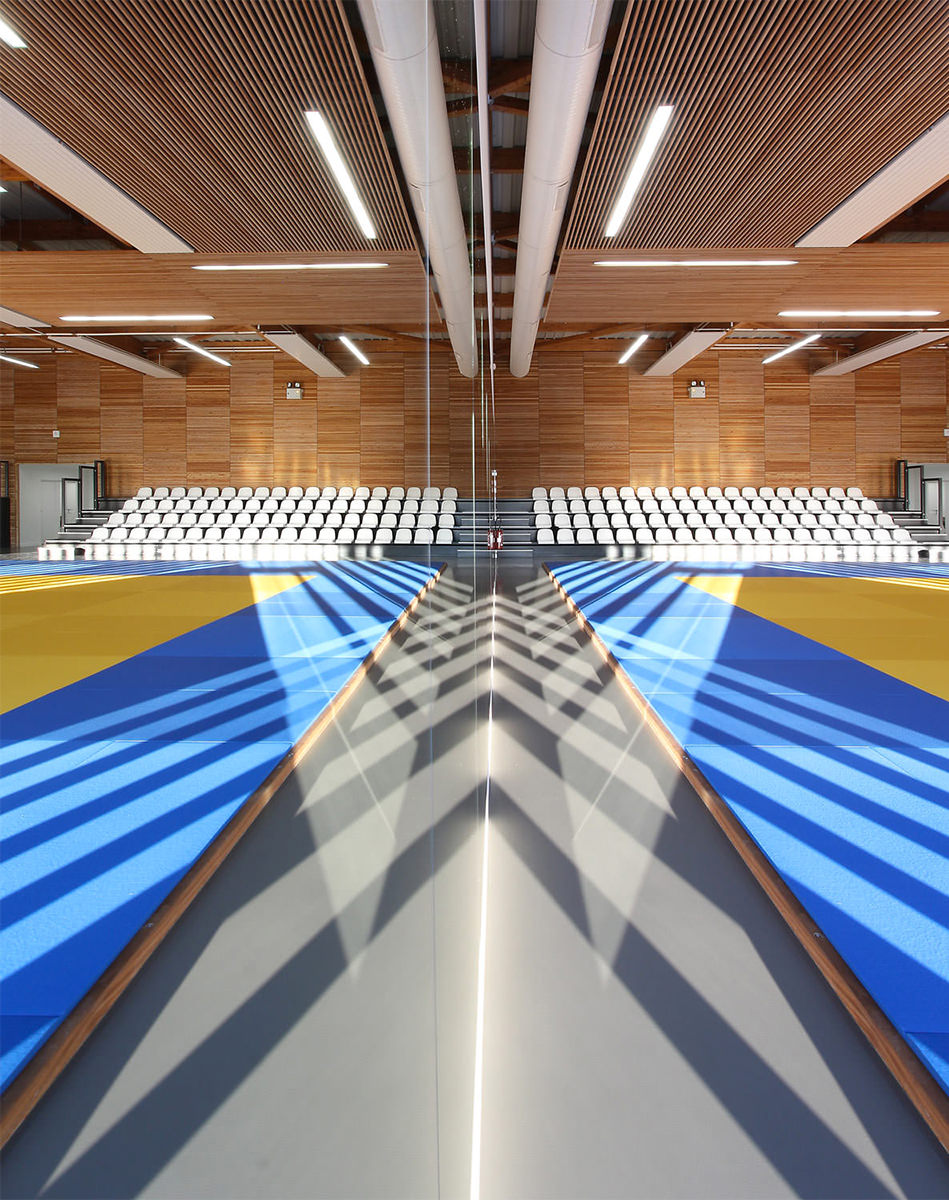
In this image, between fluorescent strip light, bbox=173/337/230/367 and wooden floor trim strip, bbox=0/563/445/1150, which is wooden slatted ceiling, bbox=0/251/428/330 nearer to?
fluorescent strip light, bbox=173/337/230/367

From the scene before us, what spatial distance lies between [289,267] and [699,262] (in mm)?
5690

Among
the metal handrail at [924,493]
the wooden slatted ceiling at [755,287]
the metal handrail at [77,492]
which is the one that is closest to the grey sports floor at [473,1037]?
the wooden slatted ceiling at [755,287]

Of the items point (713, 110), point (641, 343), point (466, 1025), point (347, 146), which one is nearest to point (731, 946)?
point (466, 1025)

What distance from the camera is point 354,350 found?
14.9 meters

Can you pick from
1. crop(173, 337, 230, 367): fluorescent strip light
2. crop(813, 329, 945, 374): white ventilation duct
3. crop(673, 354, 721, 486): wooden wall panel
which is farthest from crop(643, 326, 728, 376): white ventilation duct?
crop(173, 337, 230, 367): fluorescent strip light

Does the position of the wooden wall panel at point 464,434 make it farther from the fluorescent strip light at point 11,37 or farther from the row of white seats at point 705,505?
the fluorescent strip light at point 11,37

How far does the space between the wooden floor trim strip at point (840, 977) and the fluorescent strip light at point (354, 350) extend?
13.6 metres

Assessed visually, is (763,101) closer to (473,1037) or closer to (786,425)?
(473,1037)

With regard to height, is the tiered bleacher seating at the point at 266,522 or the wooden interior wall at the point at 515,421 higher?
the wooden interior wall at the point at 515,421

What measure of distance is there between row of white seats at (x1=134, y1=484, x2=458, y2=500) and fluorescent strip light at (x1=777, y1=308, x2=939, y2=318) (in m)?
7.86

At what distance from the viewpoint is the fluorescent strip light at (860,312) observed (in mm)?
11156

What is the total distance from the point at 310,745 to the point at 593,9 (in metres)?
4.64

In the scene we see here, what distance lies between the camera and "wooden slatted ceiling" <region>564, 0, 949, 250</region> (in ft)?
15.1

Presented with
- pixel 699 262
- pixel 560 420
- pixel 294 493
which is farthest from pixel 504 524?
pixel 699 262
